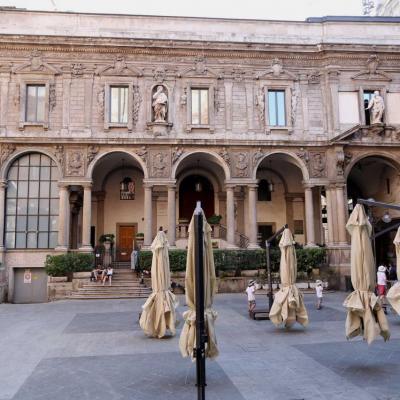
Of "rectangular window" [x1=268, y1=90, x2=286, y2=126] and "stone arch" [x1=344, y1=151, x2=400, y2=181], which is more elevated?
"rectangular window" [x1=268, y1=90, x2=286, y2=126]

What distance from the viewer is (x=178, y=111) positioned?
22844 mm

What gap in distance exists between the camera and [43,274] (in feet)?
69.8

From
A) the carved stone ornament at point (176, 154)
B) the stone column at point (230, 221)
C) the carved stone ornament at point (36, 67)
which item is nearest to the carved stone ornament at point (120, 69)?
the carved stone ornament at point (36, 67)

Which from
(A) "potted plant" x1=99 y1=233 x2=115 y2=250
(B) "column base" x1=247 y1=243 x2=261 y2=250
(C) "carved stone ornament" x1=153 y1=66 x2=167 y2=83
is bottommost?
(B) "column base" x1=247 y1=243 x2=261 y2=250

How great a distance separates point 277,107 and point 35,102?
13.4 metres

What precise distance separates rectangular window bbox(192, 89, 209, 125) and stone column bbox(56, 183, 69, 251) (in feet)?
26.1

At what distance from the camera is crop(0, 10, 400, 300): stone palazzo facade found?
2178 centimetres

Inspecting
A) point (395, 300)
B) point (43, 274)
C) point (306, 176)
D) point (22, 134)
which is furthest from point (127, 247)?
point (395, 300)

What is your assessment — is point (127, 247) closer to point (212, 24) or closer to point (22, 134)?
point (22, 134)

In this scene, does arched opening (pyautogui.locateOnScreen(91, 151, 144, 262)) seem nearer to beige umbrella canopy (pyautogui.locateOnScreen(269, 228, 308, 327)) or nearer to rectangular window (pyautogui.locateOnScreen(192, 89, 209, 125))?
rectangular window (pyautogui.locateOnScreen(192, 89, 209, 125))

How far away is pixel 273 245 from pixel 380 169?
29.2ft

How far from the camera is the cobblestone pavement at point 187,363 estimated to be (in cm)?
668

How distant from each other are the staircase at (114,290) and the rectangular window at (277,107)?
11.7 m

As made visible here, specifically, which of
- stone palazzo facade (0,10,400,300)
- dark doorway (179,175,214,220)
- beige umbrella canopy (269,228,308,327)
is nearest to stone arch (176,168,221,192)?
dark doorway (179,175,214,220)
